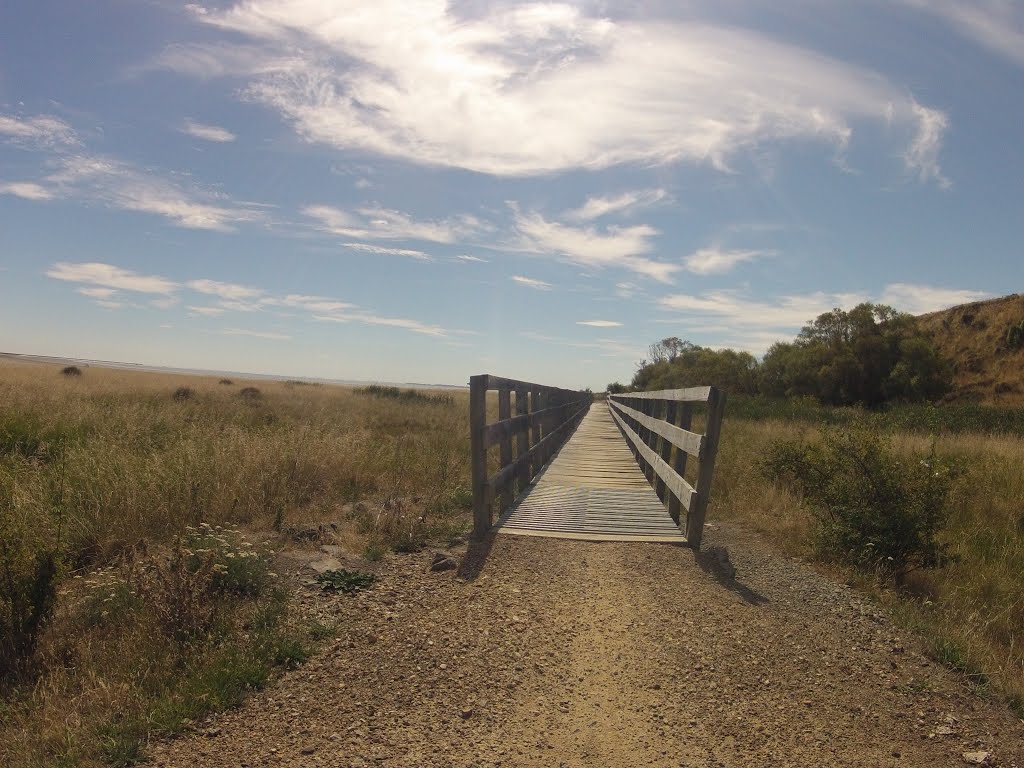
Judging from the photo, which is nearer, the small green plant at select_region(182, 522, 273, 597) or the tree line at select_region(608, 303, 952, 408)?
the small green plant at select_region(182, 522, 273, 597)

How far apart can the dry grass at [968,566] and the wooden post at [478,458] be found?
2.83 m

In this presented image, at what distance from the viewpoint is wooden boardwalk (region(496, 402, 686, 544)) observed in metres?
6.11

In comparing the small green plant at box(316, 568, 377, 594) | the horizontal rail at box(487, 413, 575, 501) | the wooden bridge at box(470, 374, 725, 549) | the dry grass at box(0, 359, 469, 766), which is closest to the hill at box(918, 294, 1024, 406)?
the wooden bridge at box(470, 374, 725, 549)

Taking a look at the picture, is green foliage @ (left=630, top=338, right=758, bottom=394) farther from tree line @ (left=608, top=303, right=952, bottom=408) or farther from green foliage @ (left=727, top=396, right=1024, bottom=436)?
green foliage @ (left=727, top=396, right=1024, bottom=436)

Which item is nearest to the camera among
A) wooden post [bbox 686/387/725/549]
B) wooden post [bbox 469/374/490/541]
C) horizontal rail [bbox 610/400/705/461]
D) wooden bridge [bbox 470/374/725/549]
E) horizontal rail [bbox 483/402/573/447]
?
wooden post [bbox 686/387/725/549]

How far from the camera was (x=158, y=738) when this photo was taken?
2.72 m

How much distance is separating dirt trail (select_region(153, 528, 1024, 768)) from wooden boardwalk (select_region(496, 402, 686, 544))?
1.48 meters

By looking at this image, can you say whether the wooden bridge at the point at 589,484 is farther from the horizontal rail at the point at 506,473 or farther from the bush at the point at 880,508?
the bush at the point at 880,508

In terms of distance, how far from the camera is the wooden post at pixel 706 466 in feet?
17.7

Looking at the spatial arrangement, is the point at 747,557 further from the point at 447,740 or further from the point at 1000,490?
the point at 1000,490

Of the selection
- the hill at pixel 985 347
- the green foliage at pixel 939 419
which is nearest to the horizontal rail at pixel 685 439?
the green foliage at pixel 939 419

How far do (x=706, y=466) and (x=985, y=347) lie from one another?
68.4 m

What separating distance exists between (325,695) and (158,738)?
0.68 meters

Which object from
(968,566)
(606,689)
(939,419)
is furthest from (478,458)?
(939,419)
